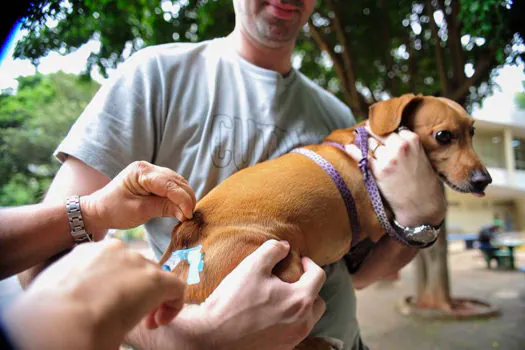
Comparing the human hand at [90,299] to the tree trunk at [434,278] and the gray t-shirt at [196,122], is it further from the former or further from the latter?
the tree trunk at [434,278]

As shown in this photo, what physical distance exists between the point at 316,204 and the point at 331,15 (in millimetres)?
3541

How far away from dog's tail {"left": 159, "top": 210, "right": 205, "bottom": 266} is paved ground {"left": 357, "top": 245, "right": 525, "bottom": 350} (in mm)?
1397

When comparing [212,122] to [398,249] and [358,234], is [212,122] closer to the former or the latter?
[358,234]

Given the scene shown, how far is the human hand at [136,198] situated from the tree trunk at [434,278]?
4.26 meters

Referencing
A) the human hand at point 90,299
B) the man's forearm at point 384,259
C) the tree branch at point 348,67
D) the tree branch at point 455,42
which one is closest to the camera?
the human hand at point 90,299

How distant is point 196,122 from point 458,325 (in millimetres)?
3312

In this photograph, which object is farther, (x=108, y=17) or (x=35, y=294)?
(x=108, y=17)

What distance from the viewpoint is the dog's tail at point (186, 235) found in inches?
32.4

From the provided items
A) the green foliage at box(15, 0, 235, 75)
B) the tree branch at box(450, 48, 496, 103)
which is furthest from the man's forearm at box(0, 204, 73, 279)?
the tree branch at box(450, 48, 496, 103)

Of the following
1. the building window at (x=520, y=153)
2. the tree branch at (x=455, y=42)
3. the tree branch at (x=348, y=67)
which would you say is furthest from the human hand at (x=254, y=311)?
the tree branch at (x=348, y=67)

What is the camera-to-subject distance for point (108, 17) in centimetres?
188

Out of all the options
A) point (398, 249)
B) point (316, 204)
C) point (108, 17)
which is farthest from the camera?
point (108, 17)

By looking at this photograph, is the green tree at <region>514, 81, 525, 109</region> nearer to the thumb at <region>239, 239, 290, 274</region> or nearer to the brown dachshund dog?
the brown dachshund dog

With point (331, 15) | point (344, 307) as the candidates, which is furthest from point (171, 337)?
point (331, 15)
